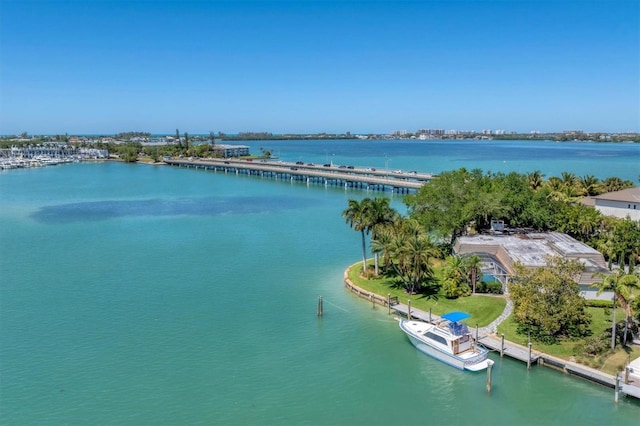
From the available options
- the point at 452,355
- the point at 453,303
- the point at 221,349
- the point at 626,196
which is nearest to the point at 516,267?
the point at 453,303

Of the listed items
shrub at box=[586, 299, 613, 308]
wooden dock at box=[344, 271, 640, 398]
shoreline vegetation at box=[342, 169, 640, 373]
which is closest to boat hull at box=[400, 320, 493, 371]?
wooden dock at box=[344, 271, 640, 398]

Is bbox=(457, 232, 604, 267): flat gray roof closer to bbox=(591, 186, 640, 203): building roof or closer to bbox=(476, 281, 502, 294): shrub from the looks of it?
bbox=(476, 281, 502, 294): shrub

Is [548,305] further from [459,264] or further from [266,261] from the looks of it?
[266,261]

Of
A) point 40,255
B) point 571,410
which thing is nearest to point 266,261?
point 40,255

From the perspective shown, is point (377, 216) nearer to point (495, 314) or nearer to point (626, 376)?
point (495, 314)

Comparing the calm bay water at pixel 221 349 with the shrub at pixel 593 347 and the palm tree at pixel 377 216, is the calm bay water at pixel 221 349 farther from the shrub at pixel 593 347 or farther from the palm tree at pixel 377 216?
the palm tree at pixel 377 216

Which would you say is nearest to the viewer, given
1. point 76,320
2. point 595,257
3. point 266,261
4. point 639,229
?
point 76,320
